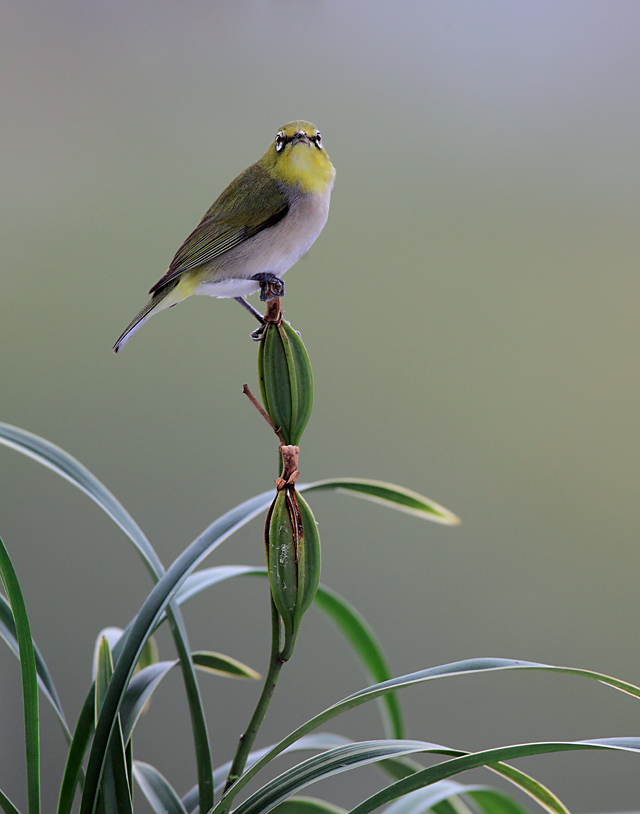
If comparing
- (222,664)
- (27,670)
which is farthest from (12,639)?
(222,664)

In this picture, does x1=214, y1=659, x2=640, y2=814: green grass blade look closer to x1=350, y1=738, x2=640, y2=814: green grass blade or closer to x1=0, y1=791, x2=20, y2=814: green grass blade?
x1=350, y1=738, x2=640, y2=814: green grass blade

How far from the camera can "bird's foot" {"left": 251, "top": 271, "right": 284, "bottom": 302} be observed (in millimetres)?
486

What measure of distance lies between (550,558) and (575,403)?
1.00ft

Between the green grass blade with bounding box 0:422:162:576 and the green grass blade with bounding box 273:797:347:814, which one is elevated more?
the green grass blade with bounding box 0:422:162:576

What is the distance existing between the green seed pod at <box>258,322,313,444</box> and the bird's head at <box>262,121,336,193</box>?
0.13 meters

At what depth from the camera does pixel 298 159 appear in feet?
1.64

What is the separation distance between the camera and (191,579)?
0.66 meters

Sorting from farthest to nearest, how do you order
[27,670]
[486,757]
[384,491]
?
[384,491] → [27,670] → [486,757]

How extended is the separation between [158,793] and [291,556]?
0.32 m

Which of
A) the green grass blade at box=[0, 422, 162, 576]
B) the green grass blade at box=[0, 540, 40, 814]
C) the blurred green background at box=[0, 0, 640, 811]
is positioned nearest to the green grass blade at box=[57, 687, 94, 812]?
the green grass blade at box=[0, 540, 40, 814]

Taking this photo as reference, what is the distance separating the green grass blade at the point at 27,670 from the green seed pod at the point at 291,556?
198 millimetres

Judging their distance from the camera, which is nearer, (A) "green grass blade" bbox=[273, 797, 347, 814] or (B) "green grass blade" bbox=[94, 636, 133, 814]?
(B) "green grass blade" bbox=[94, 636, 133, 814]

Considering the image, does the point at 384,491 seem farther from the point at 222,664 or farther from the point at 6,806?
the point at 6,806

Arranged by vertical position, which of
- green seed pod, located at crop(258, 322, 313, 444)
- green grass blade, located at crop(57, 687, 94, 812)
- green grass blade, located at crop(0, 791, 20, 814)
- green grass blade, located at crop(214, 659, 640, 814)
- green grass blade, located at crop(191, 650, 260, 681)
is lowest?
green grass blade, located at crop(0, 791, 20, 814)
